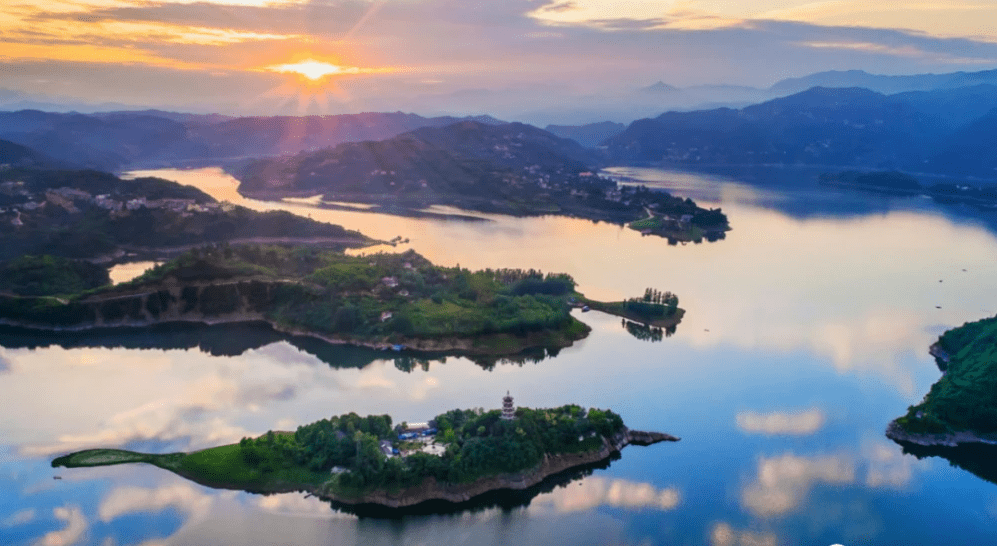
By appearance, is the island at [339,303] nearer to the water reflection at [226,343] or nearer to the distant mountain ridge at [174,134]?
the water reflection at [226,343]

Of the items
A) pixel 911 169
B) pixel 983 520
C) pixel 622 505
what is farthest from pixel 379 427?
pixel 911 169

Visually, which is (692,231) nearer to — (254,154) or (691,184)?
(691,184)

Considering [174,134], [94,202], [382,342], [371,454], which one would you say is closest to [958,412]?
[371,454]

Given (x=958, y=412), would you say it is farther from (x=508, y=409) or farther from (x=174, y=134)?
(x=174, y=134)

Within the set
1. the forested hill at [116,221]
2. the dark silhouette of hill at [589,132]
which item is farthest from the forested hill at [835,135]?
the forested hill at [116,221]

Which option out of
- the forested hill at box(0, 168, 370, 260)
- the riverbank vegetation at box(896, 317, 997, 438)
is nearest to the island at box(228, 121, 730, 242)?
the forested hill at box(0, 168, 370, 260)

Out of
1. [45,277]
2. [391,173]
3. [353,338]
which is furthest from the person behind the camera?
[391,173]
